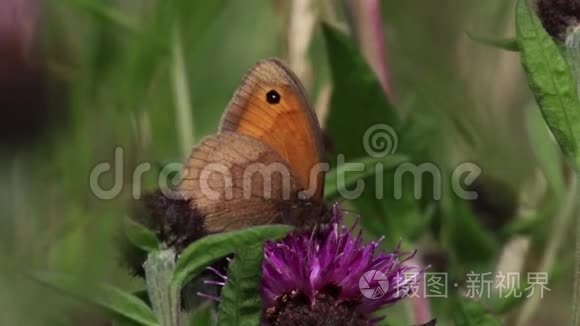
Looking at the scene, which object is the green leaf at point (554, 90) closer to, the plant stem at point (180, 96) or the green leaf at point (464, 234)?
the green leaf at point (464, 234)

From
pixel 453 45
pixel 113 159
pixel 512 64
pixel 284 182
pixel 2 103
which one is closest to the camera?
pixel 2 103

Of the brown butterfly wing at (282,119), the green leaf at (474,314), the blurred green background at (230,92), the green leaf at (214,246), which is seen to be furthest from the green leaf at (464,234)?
the green leaf at (214,246)

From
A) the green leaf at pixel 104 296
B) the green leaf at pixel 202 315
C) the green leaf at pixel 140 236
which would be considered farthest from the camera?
the green leaf at pixel 202 315

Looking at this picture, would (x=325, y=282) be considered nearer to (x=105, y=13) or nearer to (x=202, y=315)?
(x=202, y=315)

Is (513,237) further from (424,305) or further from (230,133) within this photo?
(230,133)

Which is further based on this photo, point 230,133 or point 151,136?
point 151,136

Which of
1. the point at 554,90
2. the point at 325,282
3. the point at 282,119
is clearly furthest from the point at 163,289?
the point at 554,90

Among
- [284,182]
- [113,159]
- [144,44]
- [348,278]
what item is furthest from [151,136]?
[348,278]

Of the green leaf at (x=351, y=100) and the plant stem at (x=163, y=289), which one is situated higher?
the green leaf at (x=351, y=100)
